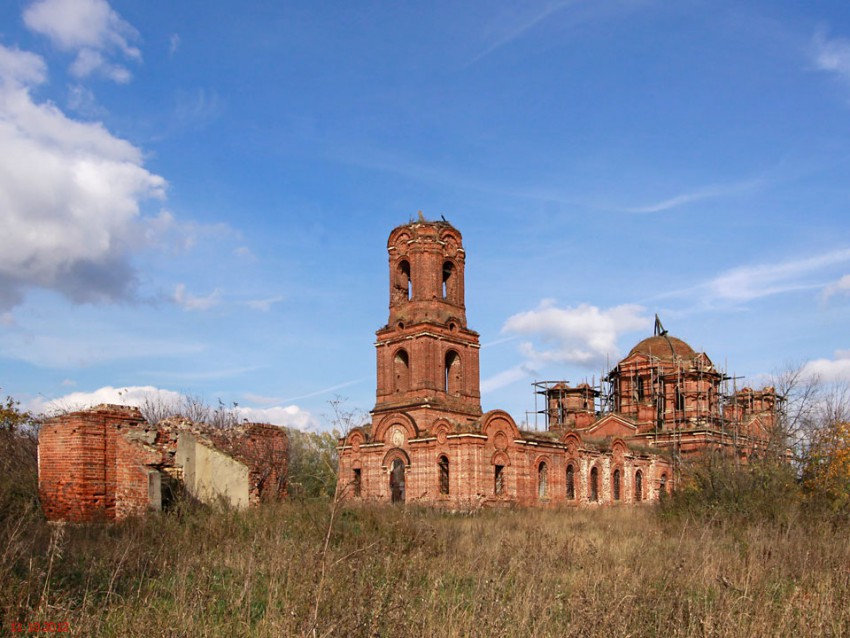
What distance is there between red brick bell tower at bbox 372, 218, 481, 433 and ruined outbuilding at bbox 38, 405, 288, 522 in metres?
16.3

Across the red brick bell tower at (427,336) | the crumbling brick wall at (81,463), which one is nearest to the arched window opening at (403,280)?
the red brick bell tower at (427,336)

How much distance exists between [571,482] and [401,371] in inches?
362

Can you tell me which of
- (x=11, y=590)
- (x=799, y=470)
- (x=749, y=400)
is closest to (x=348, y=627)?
(x=11, y=590)

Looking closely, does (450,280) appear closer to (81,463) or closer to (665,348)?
(665,348)

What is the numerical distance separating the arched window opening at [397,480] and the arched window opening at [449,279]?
7.95 metres

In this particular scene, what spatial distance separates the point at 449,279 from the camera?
3528cm

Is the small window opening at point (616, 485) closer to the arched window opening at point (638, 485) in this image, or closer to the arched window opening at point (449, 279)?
the arched window opening at point (638, 485)

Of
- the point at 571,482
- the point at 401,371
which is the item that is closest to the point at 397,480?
the point at 401,371

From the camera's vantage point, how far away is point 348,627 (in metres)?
4.41

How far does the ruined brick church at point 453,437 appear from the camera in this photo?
30.3m

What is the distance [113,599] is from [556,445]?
28553 millimetres

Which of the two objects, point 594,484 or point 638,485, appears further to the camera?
point 638,485

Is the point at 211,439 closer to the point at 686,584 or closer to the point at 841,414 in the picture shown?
the point at 686,584

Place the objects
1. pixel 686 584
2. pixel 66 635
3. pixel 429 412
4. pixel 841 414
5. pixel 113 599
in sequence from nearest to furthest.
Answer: pixel 66 635, pixel 113 599, pixel 686 584, pixel 841 414, pixel 429 412
